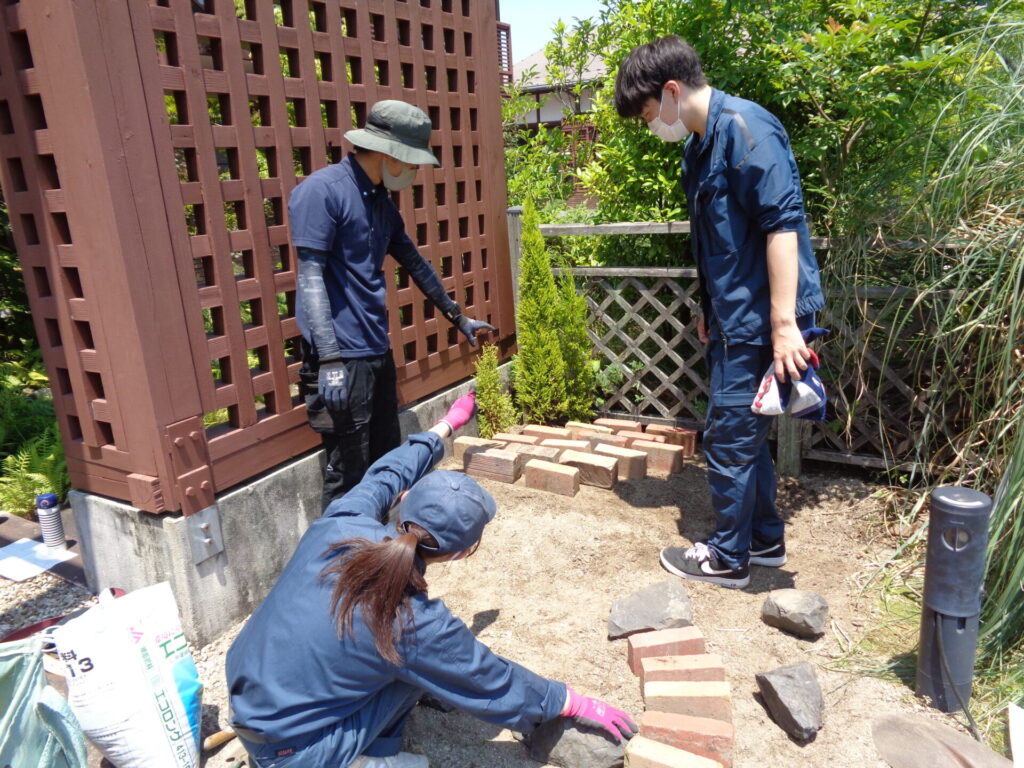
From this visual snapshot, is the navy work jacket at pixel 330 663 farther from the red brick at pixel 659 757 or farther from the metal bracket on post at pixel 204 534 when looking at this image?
the metal bracket on post at pixel 204 534

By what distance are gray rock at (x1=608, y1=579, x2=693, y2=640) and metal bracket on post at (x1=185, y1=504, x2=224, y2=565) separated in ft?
5.54

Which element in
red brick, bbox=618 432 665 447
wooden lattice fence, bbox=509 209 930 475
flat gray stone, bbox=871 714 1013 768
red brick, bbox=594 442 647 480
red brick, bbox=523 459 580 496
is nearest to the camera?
flat gray stone, bbox=871 714 1013 768

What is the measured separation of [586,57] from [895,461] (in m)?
4.60

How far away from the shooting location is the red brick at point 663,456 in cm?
446

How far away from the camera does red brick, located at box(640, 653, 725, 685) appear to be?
257cm

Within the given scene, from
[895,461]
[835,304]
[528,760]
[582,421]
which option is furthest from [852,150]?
[528,760]

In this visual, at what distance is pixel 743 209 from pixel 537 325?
6.80 ft

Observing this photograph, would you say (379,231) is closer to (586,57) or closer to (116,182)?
(116,182)

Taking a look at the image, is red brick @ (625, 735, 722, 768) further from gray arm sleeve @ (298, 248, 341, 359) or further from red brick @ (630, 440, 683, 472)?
red brick @ (630, 440, 683, 472)

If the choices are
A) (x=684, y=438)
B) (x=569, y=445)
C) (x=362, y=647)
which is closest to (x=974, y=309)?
(x=684, y=438)

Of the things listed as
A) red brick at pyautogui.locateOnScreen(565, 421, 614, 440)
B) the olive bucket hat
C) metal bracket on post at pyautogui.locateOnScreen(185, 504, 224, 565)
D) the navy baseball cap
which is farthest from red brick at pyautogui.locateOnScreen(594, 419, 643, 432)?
the navy baseball cap

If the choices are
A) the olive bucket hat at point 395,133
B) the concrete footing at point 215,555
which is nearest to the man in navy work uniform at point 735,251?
the olive bucket hat at point 395,133

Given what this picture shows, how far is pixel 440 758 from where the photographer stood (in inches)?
100

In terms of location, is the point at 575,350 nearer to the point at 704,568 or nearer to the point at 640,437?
the point at 640,437
